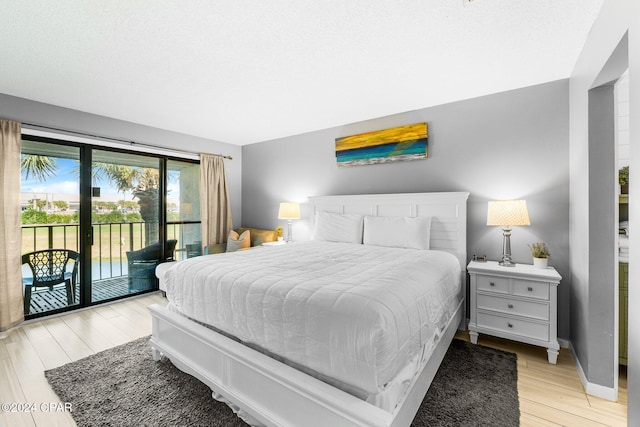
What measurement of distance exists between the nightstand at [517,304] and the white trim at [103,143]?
4.28 meters

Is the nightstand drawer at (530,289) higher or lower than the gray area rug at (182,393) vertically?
higher

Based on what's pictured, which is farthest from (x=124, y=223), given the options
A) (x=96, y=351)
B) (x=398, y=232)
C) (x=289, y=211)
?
(x=398, y=232)

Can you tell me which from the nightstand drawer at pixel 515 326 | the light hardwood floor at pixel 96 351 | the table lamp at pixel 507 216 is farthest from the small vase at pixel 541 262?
the light hardwood floor at pixel 96 351

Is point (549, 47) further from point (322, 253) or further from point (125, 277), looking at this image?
point (125, 277)

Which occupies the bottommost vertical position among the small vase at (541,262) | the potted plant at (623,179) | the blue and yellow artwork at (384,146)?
the small vase at (541,262)

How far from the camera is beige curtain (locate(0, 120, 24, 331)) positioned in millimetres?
2863

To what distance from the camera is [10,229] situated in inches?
115

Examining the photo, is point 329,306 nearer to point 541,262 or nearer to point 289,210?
point 541,262

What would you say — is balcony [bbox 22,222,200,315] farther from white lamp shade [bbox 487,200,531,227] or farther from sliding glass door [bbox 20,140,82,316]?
white lamp shade [bbox 487,200,531,227]

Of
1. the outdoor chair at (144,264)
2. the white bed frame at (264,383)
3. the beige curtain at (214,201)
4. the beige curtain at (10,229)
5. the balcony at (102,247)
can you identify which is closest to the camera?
the white bed frame at (264,383)

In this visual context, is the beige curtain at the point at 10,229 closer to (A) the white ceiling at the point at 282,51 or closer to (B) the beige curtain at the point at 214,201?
(A) the white ceiling at the point at 282,51

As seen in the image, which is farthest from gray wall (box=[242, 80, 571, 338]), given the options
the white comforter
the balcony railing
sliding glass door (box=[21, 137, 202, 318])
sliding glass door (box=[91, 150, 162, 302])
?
the balcony railing

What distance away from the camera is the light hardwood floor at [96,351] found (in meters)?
1.67

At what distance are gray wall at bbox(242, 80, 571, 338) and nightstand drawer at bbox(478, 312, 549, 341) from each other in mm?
515
